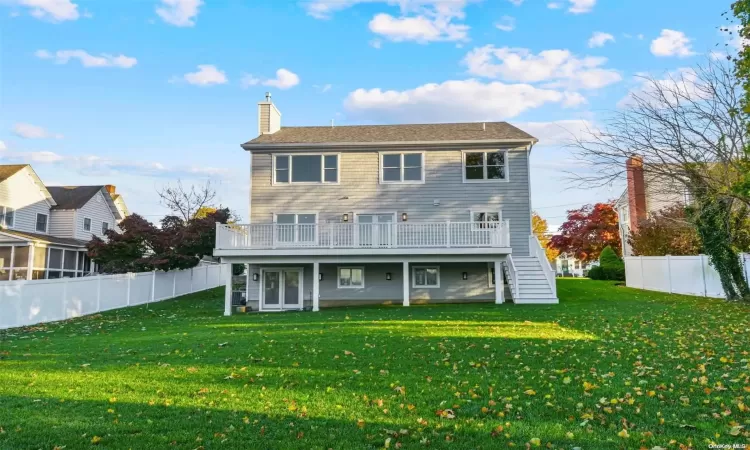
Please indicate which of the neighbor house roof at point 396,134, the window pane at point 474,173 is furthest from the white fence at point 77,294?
the window pane at point 474,173

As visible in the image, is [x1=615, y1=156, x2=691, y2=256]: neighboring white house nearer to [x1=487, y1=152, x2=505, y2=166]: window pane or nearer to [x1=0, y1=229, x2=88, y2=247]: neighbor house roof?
[x1=487, y1=152, x2=505, y2=166]: window pane

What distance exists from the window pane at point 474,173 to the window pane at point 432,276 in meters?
4.04

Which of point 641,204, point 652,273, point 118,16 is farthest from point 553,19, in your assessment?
point 641,204

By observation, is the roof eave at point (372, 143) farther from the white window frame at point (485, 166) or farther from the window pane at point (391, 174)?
the window pane at point (391, 174)

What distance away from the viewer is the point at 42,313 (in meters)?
14.1

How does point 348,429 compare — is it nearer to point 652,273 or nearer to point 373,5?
point 373,5

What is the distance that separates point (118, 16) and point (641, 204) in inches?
1235

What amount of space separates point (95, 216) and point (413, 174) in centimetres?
2358

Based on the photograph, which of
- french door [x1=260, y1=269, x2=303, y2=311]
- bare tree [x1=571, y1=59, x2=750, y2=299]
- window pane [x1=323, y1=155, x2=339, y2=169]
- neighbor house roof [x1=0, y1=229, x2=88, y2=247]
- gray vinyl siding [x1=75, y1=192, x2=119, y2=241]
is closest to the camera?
bare tree [x1=571, y1=59, x2=750, y2=299]

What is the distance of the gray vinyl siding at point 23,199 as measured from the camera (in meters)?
25.5

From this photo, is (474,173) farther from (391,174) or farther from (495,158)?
(391,174)

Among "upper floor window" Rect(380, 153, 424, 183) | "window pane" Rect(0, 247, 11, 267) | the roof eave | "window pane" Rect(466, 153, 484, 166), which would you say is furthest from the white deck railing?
"window pane" Rect(0, 247, 11, 267)

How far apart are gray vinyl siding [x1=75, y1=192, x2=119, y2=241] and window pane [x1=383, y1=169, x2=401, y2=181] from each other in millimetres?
21278

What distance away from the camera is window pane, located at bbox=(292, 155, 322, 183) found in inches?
755
